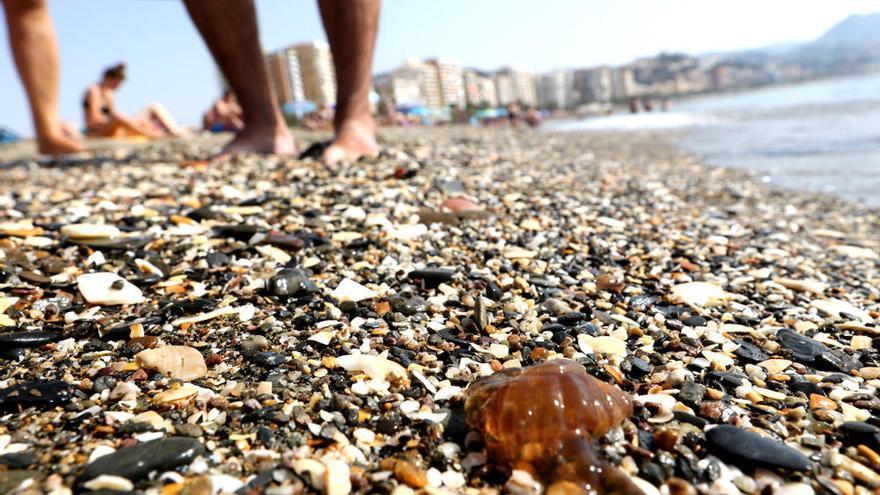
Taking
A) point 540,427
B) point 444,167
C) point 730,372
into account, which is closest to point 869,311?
point 730,372

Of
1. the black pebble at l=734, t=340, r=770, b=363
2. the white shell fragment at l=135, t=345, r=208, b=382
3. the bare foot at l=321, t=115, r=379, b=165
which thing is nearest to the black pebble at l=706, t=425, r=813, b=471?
the black pebble at l=734, t=340, r=770, b=363

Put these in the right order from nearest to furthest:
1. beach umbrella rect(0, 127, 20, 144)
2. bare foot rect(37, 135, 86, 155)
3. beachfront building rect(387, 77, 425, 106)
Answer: bare foot rect(37, 135, 86, 155) < beach umbrella rect(0, 127, 20, 144) < beachfront building rect(387, 77, 425, 106)

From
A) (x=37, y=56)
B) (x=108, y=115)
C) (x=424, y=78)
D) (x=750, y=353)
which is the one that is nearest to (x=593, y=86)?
(x=424, y=78)

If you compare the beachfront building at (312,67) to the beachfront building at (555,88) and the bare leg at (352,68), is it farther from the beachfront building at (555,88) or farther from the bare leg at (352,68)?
the beachfront building at (555,88)

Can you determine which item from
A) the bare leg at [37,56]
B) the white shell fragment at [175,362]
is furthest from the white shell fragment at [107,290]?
the bare leg at [37,56]

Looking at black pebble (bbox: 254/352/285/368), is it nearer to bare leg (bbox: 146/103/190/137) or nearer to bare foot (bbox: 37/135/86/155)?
bare foot (bbox: 37/135/86/155)

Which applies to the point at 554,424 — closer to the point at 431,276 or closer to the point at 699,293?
the point at 431,276

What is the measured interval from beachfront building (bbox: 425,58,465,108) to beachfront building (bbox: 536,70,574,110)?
3357 cm

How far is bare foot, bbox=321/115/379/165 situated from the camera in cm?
387

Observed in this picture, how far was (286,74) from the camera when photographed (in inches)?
2504

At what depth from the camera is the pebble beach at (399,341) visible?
3.71 feet

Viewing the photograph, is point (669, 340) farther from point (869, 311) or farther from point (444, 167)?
point (444, 167)

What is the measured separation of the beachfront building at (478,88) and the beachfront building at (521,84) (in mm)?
4739

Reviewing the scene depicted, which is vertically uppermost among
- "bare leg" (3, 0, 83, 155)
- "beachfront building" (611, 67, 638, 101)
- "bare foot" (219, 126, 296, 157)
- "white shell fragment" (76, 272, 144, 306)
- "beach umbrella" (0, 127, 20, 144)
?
"beachfront building" (611, 67, 638, 101)
